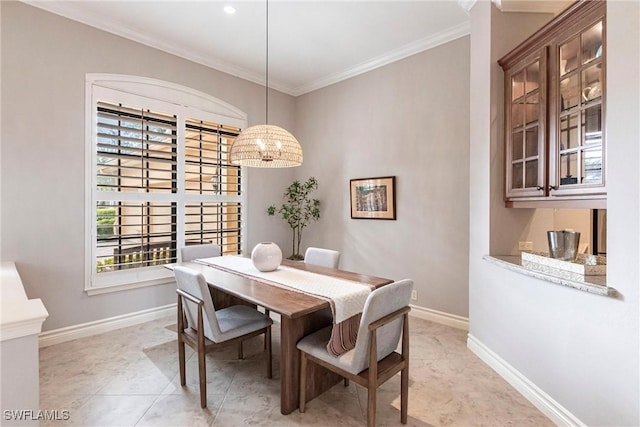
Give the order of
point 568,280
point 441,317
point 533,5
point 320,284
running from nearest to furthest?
point 568,280
point 320,284
point 533,5
point 441,317

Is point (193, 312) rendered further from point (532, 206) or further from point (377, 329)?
point (532, 206)

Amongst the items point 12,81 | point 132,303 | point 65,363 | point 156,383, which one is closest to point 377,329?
point 156,383

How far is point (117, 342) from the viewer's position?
2.98m

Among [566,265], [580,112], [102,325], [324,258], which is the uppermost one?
[580,112]

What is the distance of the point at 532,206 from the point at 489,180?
0.37 m

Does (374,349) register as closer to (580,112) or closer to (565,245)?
(565,245)

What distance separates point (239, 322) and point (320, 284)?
2.18 feet

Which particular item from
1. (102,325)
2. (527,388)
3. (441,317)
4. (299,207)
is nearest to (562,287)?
(527,388)

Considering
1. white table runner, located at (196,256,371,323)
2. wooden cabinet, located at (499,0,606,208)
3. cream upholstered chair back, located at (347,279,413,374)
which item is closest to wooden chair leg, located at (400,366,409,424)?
cream upholstered chair back, located at (347,279,413,374)

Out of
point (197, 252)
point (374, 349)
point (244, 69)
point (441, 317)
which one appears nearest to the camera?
point (374, 349)

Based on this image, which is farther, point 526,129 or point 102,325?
point 102,325

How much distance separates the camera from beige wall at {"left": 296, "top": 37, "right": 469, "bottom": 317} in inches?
131

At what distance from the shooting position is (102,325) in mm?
3197

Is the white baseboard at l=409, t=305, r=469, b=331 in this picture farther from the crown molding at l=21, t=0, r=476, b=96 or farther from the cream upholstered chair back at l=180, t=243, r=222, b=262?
the crown molding at l=21, t=0, r=476, b=96
